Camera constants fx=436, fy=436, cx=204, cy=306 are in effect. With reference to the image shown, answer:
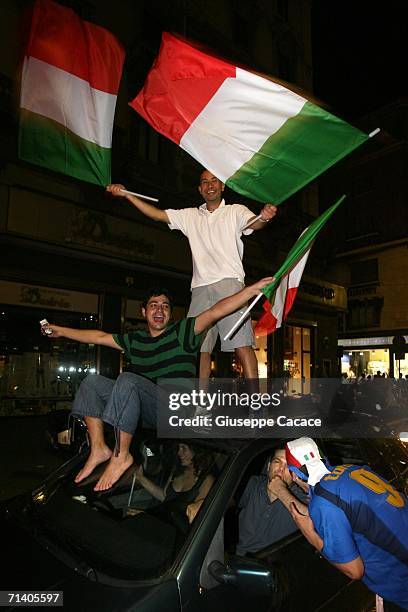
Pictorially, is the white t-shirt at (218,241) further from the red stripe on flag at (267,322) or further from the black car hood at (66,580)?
the black car hood at (66,580)

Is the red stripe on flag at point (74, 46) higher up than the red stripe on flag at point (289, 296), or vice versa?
the red stripe on flag at point (74, 46)

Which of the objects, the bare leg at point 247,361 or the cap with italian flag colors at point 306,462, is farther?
the bare leg at point 247,361

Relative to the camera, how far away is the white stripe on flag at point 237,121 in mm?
4105

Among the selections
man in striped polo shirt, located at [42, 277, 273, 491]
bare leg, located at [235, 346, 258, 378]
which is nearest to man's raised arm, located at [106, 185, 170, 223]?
man in striped polo shirt, located at [42, 277, 273, 491]

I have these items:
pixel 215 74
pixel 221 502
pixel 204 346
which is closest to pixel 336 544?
pixel 221 502

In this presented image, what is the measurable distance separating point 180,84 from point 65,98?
131 centimetres

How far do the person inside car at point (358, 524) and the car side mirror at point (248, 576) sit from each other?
1.19ft

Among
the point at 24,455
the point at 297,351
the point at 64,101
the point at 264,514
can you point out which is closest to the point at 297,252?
the point at 264,514

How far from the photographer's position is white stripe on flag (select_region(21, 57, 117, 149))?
15.6 ft

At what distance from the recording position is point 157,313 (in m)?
3.71

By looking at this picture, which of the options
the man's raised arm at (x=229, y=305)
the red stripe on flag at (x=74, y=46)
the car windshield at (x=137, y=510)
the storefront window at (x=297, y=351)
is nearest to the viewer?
the car windshield at (x=137, y=510)

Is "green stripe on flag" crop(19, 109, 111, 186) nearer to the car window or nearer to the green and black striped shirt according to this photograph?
the green and black striped shirt

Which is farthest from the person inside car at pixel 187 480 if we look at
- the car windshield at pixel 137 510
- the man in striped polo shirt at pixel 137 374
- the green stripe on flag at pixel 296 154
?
the green stripe on flag at pixel 296 154

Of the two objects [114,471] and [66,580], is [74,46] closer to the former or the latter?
[114,471]
